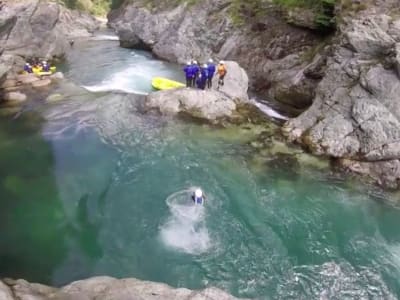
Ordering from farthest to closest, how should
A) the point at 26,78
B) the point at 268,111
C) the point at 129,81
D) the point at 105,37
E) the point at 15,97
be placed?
the point at 105,37
the point at 129,81
the point at 26,78
the point at 15,97
the point at 268,111

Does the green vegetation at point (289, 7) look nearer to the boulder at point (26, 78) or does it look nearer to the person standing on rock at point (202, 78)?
the person standing on rock at point (202, 78)

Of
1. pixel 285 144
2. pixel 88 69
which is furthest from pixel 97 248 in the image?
pixel 88 69

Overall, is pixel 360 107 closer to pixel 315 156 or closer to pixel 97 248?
pixel 315 156

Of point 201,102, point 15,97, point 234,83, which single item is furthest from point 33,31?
point 201,102

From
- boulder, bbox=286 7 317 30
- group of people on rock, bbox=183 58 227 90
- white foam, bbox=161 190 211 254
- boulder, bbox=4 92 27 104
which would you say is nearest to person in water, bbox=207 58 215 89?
group of people on rock, bbox=183 58 227 90

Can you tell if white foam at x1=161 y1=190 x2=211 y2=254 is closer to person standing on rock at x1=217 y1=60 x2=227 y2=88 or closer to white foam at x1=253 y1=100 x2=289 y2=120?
white foam at x1=253 y1=100 x2=289 y2=120

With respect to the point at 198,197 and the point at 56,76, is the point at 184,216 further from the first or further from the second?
the point at 56,76
